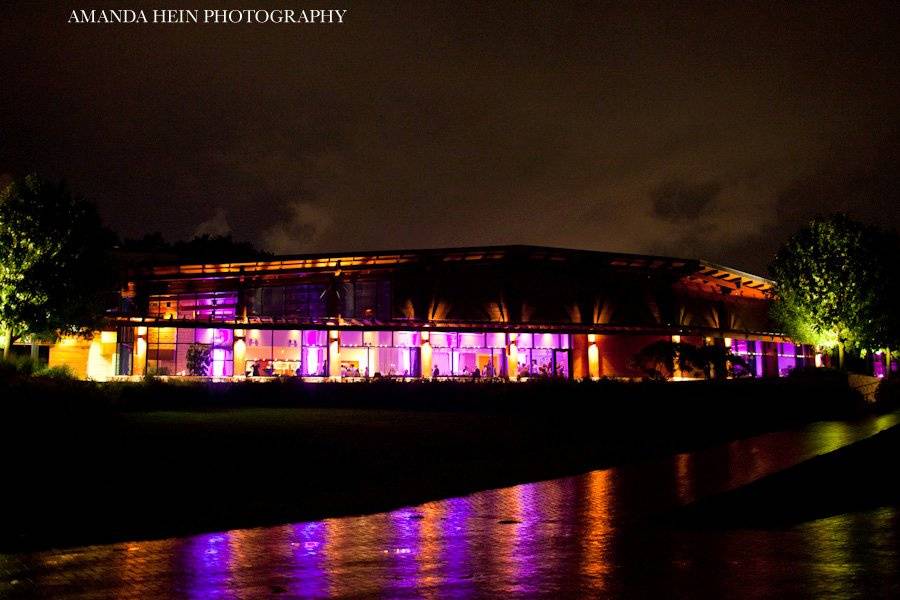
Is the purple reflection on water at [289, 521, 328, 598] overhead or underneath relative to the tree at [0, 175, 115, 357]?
underneath

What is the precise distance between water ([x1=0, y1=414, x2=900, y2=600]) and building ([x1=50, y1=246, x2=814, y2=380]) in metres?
32.1

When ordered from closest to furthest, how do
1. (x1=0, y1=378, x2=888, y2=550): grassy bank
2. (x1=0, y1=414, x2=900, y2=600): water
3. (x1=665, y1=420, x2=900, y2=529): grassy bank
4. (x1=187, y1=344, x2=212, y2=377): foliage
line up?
(x1=0, y1=414, x2=900, y2=600): water, (x1=665, y1=420, x2=900, y2=529): grassy bank, (x1=0, y1=378, x2=888, y2=550): grassy bank, (x1=187, y1=344, x2=212, y2=377): foliage

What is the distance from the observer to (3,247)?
32.8 metres

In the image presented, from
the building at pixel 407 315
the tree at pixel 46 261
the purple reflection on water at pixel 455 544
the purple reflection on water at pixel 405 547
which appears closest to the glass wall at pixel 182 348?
the building at pixel 407 315

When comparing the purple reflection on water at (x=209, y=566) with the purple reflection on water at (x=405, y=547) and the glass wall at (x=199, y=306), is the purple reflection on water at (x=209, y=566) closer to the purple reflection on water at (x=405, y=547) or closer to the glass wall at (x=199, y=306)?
the purple reflection on water at (x=405, y=547)

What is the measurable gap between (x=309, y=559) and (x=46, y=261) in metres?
29.6

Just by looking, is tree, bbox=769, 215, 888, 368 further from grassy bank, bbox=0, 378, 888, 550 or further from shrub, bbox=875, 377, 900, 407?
grassy bank, bbox=0, 378, 888, 550

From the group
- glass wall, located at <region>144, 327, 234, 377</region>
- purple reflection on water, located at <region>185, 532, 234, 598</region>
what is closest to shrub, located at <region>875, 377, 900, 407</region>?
glass wall, located at <region>144, 327, 234, 377</region>

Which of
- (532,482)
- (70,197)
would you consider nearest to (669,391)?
(532,482)

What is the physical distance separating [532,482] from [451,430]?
23.9 ft

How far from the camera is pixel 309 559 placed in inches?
322

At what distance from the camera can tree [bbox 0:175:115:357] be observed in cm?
3294

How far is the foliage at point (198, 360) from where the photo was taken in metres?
41.3

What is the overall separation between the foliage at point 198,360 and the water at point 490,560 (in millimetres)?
32120
